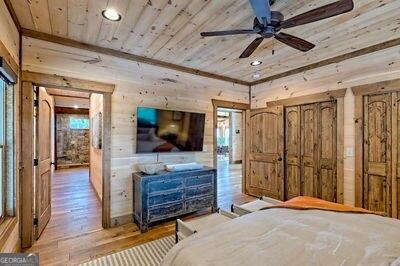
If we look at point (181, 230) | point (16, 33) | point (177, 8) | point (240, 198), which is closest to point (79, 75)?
Result: point (16, 33)

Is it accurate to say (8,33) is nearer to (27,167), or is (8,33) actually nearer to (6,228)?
(27,167)

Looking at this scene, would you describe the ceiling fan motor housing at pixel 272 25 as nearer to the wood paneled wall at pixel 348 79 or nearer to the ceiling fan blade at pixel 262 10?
the ceiling fan blade at pixel 262 10

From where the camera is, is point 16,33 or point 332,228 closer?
point 332,228

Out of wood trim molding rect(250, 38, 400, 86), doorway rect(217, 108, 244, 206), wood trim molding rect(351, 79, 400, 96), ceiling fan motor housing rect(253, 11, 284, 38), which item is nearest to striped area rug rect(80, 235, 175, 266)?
doorway rect(217, 108, 244, 206)

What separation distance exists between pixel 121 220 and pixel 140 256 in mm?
1013

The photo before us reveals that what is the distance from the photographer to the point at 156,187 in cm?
328

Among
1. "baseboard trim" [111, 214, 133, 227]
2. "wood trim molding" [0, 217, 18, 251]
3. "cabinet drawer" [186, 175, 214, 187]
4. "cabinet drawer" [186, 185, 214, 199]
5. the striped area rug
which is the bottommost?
the striped area rug

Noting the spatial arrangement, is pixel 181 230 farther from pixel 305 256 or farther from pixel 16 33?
pixel 16 33

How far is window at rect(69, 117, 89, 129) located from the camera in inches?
368

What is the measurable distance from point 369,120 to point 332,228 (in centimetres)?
236

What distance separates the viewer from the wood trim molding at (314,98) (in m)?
3.63

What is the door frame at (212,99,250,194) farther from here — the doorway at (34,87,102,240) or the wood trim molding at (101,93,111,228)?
the doorway at (34,87,102,240)

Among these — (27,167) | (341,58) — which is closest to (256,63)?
(341,58)

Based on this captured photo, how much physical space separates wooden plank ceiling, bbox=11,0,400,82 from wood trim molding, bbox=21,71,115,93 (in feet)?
1.77
